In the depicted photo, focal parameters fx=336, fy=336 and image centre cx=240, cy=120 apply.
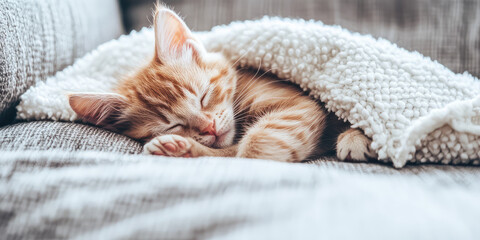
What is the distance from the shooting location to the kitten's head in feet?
3.11

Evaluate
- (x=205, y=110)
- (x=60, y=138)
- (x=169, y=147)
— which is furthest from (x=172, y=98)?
(x=60, y=138)

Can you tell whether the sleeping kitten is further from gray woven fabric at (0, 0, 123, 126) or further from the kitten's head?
gray woven fabric at (0, 0, 123, 126)

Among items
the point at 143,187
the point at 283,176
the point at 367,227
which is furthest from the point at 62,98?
the point at 367,227

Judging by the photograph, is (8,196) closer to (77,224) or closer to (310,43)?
(77,224)

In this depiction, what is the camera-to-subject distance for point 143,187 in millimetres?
565

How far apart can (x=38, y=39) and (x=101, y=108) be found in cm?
28

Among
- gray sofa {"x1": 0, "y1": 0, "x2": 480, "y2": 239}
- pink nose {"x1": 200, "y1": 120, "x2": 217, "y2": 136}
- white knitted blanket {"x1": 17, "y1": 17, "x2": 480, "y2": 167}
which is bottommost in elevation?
pink nose {"x1": 200, "y1": 120, "x2": 217, "y2": 136}

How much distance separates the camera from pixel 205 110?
39.1 inches

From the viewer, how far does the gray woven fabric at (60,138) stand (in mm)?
753

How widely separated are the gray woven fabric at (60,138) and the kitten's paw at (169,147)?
0.05 metres

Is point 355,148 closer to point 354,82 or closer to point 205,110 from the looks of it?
point 354,82

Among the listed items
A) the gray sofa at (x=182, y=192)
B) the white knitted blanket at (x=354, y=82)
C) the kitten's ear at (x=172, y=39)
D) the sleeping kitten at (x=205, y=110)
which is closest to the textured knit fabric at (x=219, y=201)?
the gray sofa at (x=182, y=192)

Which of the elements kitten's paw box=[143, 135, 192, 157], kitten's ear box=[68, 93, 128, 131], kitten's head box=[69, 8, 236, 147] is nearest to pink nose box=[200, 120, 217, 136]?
kitten's head box=[69, 8, 236, 147]

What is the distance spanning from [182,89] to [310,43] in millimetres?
403
